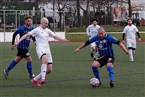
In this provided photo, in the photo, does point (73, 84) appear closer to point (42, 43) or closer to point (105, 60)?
point (105, 60)

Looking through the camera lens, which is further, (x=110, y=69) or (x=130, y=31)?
(x=130, y=31)

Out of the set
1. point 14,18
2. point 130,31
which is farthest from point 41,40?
point 14,18

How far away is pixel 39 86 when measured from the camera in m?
14.5

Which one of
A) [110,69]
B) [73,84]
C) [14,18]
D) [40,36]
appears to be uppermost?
[40,36]

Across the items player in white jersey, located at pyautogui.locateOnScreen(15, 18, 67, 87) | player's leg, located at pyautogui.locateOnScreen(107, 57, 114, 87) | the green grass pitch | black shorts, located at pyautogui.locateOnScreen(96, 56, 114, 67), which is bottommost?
the green grass pitch

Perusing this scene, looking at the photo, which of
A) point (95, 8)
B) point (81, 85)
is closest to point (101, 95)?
point (81, 85)

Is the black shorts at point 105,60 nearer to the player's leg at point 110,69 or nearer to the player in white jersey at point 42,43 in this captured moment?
the player's leg at point 110,69

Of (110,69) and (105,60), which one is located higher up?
(105,60)

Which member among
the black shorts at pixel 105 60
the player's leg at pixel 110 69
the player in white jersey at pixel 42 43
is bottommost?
the player's leg at pixel 110 69

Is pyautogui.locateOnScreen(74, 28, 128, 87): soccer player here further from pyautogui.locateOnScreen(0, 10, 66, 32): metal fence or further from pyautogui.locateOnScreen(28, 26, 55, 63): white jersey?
pyautogui.locateOnScreen(0, 10, 66, 32): metal fence

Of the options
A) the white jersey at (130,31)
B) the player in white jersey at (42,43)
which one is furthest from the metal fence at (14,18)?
the player in white jersey at (42,43)

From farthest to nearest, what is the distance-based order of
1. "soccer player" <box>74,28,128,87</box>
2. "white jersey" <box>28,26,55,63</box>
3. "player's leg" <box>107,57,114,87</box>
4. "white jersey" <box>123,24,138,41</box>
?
"white jersey" <box>123,24,138,41</box>, "white jersey" <box>28,26,55,63</box>, "soccer player" <box>74,28,128,87</box>, "player's leg" <box>107,57,114,87</box>

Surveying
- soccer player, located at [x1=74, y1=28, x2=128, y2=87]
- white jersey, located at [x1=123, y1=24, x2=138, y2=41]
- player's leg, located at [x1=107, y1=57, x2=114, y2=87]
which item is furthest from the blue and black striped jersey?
white jersey, located at [x1=123, y1=24, x2=138, y2=41]

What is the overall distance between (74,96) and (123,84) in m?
2.79
